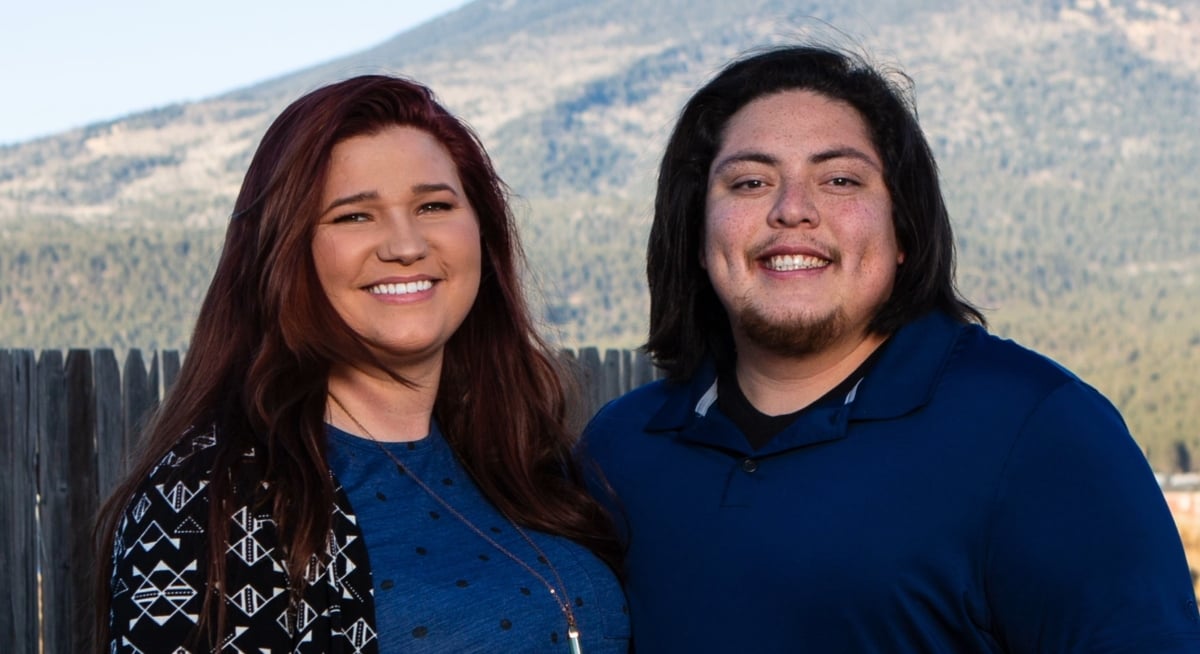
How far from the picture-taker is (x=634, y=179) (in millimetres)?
110375

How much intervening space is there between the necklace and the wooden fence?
2621 mm

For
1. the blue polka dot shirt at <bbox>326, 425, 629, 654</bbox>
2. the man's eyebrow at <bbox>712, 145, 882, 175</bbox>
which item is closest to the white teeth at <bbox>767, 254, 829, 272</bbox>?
the man's eyebrow at <bbox>712, 145, 882, 175</bbox>

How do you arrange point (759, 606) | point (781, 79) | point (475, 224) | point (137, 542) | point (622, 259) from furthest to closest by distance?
point (622, 259)
point (781, 79)
point (475, 224)
point (759, 606)
point (137, 542)

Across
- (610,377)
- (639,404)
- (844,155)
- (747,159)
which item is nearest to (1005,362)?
(844,155)

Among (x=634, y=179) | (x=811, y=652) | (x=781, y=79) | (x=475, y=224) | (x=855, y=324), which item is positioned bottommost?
(x=811, y=652)

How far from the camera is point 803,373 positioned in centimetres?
336

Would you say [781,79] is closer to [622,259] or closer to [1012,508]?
[1012,508]

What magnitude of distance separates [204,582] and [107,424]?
3317 mm

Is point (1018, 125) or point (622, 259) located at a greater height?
point (1018, 125)

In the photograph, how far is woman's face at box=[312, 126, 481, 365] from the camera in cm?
304

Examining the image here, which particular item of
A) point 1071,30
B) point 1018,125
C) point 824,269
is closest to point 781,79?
point 824,269

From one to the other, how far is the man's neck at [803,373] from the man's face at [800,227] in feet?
0.08

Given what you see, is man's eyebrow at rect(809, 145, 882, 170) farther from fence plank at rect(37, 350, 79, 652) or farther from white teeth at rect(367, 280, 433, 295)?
fence plank at rect(37, 350, 79, 652)

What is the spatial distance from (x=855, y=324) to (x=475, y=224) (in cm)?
85
